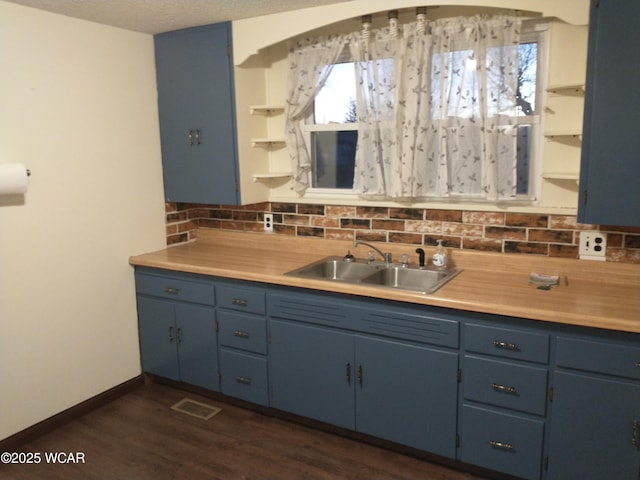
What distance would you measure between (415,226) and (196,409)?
1.70m

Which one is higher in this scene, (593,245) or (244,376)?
(593,245)

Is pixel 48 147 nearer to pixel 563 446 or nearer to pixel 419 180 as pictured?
pixel 419 180

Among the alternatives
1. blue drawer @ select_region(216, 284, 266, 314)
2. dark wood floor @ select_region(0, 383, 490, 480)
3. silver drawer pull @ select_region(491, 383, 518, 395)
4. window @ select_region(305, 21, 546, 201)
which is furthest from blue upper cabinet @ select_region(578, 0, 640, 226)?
blue drawer @ select_region(216, 284, 266, 314)

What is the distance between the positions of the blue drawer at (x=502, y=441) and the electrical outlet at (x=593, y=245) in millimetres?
866

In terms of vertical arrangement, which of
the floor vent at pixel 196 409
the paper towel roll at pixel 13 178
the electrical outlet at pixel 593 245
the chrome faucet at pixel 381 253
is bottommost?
the floor vent at pixel 196 409

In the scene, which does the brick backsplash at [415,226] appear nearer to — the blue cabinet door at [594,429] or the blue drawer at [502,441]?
the blue cabinet door at [594,429]

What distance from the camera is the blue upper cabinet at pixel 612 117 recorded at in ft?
6.70

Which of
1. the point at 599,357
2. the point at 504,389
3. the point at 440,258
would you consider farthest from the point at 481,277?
the point at 599,357

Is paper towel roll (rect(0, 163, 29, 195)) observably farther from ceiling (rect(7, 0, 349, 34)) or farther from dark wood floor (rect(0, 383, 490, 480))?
dark wood floor (rect(0, 383, 490, 480))

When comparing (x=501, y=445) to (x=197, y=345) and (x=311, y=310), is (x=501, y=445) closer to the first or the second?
(x=311, y=310)

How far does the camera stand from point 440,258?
8.93 feet

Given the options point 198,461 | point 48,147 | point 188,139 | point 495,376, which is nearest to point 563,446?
point 495,376

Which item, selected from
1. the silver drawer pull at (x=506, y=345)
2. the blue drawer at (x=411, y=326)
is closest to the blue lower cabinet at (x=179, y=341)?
the blue drawer at (x=411, y=326)

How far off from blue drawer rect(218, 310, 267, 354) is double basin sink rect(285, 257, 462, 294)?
0.36 m
